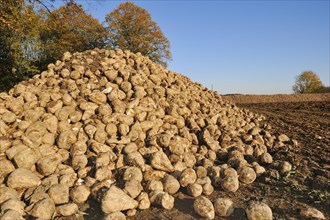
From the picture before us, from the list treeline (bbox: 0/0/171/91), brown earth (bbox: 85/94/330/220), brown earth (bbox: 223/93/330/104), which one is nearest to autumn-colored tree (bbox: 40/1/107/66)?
treeline (bbox: 0/0/171/91)

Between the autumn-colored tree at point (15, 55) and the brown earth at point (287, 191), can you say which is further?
the autumn-colored tree at point (15, 55)

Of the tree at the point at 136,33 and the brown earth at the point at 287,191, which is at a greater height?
the tree at the point at 136,33

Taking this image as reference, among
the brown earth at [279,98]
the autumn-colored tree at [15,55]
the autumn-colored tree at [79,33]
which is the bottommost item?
the brown earth at [279,98]

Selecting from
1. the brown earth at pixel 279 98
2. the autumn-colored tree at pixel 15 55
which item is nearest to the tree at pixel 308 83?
the brown earth at pixel 279 98

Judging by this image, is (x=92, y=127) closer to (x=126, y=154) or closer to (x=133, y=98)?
(x=126, y=154)

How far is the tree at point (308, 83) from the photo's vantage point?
151ft

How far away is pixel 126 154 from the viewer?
5.52m

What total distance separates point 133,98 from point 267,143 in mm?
3608

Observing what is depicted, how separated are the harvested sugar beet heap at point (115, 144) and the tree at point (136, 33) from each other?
19.5 metres

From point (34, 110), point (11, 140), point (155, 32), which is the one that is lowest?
point (11, 140)

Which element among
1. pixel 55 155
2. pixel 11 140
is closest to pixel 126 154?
pixel 55 155

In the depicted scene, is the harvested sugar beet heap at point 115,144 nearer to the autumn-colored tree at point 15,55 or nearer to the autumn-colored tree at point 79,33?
the autumn-colored tree at point 15,55

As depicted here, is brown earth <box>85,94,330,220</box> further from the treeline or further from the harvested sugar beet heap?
the treeline

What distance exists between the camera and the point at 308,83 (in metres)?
47.4
